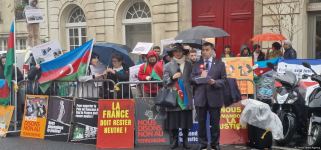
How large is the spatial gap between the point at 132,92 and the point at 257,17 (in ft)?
28.0

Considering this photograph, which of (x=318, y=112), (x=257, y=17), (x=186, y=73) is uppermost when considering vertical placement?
(x=257, y=17)

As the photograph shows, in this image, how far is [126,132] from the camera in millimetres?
8406

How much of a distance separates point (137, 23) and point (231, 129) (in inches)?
518

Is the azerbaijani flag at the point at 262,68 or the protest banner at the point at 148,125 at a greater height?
the azerbaijani flag at the point at 262,68

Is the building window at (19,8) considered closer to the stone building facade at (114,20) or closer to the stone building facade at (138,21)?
the stone building facade at (138,21)

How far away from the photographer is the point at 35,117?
9453mm

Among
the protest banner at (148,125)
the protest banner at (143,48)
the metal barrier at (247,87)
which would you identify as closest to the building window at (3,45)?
the protest banner at (143,48)

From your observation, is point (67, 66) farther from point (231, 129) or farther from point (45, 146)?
point (231, 129)

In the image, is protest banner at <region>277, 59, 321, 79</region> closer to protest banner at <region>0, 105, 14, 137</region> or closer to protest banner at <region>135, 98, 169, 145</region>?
protest banner at <region>135, 98, 169, 145</region>

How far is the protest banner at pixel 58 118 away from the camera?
907 centimetres

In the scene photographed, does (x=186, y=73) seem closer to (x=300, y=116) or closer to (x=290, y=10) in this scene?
(x=300, y=116)

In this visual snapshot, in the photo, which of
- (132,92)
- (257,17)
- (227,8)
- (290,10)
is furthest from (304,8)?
(132,92)

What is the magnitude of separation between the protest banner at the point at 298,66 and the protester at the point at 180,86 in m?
2.80

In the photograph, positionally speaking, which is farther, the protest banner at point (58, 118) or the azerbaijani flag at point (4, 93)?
the azerbaijani flag at point (4, 93)
